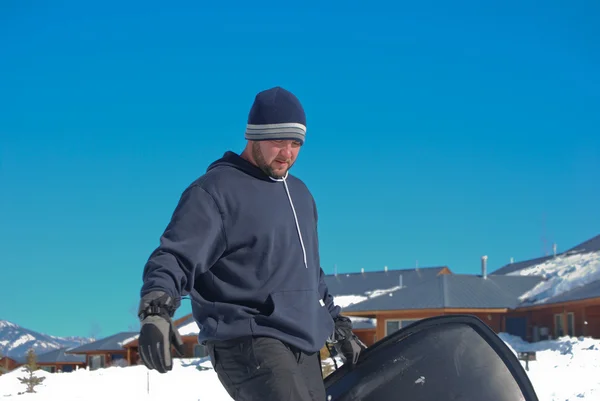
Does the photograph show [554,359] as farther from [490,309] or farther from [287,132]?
[287,132]

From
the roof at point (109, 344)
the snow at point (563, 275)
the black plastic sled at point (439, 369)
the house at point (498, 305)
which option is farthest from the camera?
the roof at point (109, 344)

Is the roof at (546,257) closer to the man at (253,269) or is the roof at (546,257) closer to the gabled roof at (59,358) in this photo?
the gabled roof at (59,358)

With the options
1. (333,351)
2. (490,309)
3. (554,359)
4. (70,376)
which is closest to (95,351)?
(490,309)

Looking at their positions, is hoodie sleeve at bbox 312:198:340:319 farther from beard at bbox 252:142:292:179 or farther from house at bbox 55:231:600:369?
house at bbox 55:231:600:369

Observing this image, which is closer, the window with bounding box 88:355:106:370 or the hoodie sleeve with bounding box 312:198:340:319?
the hoodie sleeve with bounding box 312:198:340:319

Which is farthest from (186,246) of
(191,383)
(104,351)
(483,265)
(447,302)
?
(104,351)

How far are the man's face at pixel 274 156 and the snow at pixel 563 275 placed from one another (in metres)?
25.2

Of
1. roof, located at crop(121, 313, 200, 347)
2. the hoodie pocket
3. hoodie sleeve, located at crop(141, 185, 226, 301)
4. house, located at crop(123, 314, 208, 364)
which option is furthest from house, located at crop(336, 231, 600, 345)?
hoodie sleeve, located at crop(141, 185, 226, 301)

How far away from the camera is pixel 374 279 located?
144 ft

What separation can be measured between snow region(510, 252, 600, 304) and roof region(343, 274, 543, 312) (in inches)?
29.5

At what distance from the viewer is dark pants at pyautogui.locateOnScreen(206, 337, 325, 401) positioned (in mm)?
2682

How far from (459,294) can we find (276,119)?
1099 inches

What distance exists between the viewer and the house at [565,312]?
2434 centimetres

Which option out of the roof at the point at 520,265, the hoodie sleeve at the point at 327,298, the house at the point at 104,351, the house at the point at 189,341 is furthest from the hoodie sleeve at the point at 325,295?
the house at the point at 104,351
